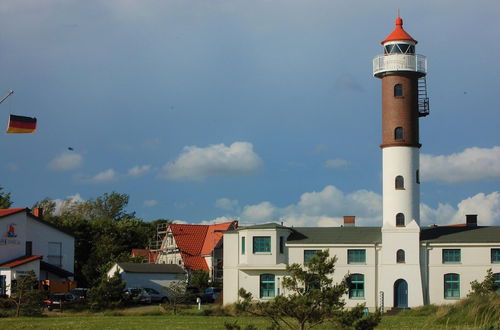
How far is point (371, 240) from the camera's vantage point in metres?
56.7

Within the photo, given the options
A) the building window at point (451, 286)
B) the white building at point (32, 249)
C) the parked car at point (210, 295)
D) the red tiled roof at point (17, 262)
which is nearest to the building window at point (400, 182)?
the building window at point (451, 286)

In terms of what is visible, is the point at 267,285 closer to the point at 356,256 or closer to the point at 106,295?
the point at 356,256

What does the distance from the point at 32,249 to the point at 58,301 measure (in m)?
12.8

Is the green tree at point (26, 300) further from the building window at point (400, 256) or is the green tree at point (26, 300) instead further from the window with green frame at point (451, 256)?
the window with green frame at point (451, 256)

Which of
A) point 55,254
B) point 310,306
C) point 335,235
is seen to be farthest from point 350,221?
point 310,306

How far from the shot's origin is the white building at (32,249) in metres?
57.1

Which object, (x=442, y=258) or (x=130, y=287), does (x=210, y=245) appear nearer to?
(x=130, y=287)

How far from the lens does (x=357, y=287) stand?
5594cm

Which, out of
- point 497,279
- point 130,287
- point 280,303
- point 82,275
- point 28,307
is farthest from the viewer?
point 82,275

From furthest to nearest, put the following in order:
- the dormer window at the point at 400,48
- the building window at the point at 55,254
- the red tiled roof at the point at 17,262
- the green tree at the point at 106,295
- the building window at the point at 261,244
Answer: the building window at the point at 55,254
the building window at the point at 261,244
the red tiled roof at the point at 17,262
the dormer window at the point at 400,48
the green tree at the point at 106,295

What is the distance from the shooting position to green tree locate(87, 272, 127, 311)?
48438mm

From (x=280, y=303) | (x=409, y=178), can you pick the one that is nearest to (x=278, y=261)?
(x=409, y=178)

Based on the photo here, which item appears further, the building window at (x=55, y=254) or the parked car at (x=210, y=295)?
the building window at (x=55, y=254)

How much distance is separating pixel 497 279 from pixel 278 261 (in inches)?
543
